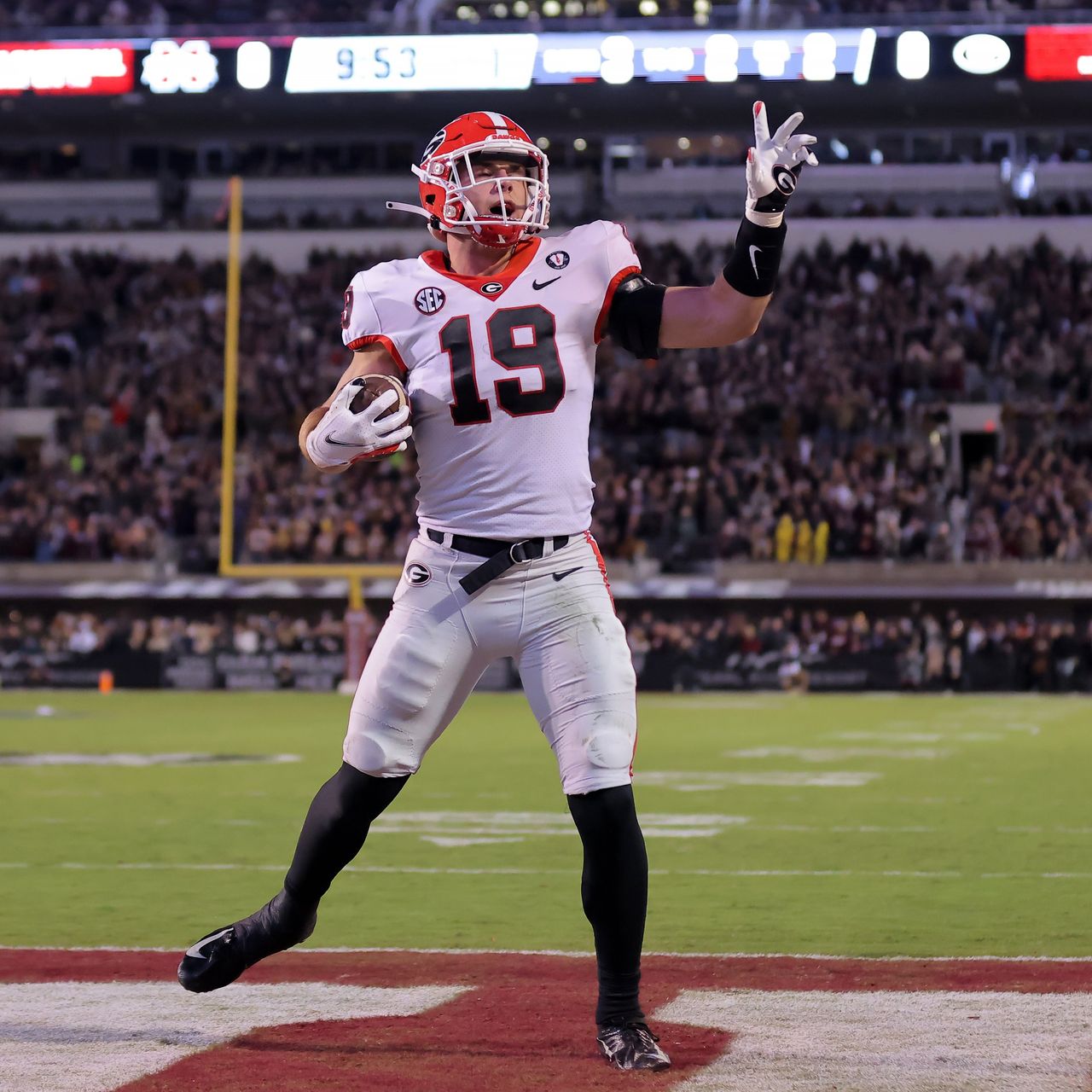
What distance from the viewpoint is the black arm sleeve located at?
4.41 m

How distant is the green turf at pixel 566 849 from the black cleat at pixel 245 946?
1.47 meters

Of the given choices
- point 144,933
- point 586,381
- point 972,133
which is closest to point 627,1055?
point 586,381

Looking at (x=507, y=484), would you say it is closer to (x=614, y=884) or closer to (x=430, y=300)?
(x=430, y=300)

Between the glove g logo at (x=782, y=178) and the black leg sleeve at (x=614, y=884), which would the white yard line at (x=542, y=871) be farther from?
the glove g logo at (x=782, y=178)

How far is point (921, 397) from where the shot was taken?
90.5 feet

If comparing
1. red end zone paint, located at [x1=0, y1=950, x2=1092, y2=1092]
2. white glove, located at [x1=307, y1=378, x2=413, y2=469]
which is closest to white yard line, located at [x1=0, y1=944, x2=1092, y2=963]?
red end zone paint, located at [x1=0, y1=950, x2=1092, y2=1092]

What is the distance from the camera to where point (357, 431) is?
13.7 ft

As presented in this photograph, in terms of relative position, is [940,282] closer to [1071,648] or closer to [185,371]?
[1071,648]

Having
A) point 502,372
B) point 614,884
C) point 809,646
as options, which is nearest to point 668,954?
point 614,884

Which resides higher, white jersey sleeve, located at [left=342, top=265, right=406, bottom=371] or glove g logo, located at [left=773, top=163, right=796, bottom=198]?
glove g logo, located at [left=773, top=163, right=796, bottom=198]

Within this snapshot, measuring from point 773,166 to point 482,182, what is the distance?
0.80 metres

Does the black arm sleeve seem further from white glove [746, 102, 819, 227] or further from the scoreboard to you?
the scoreboard

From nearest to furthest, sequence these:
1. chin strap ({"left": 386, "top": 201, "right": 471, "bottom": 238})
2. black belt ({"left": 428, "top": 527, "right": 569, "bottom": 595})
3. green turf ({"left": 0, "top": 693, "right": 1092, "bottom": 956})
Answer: black belt ({"left": 428, "top": 527, "right": 569, "bottom": 595}) < chin strap ({"left": 386, "top": 201, "right": 471, "bottom": 238}) < green turf ({"left": 0, "top": 693, "right": 1092, "bottom": 956})

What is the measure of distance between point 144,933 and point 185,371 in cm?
2377
